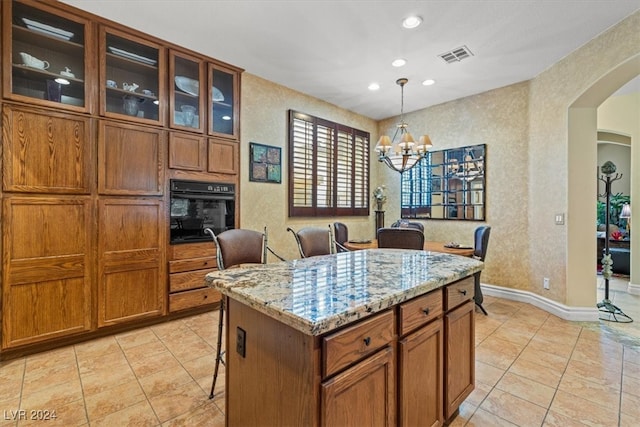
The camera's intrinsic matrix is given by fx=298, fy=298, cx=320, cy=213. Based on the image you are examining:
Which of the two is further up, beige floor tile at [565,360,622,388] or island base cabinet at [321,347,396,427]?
island base cabinet at [321,347,396,427]

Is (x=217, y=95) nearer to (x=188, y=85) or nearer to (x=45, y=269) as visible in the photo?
(x=188, y=85)

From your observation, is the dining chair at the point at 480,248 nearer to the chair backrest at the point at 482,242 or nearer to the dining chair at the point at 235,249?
the chair backrest at the point at 482,242

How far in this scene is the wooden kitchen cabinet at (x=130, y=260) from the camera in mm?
2775

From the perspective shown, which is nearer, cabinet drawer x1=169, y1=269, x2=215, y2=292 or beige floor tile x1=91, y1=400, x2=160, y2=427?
beige floor tile x1=91, y1=400, x2=160, y2=427

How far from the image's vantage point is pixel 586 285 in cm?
332

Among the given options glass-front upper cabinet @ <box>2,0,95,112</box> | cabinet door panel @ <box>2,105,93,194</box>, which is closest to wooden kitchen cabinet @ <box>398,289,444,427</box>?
cabinet door panel @ <box>2,105,93,194</box>

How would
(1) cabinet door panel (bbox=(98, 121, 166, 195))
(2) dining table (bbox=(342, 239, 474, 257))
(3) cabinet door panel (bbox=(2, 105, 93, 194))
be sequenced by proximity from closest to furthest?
1. (3) cabinet door panel (bbox=(2, 105, 93, 194))
2. (1) cabinet door panel (bbox=(98, 121, 166, 195))
3. (2) dining table (bbox=(342, 239, 474, 257))

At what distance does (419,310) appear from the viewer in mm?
1365

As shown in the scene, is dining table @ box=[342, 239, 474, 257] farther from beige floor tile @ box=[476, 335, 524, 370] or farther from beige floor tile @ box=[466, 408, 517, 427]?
beige floor tile @ box=[466, 408, 517, 427]

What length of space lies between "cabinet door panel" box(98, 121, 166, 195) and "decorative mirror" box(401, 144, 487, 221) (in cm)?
387

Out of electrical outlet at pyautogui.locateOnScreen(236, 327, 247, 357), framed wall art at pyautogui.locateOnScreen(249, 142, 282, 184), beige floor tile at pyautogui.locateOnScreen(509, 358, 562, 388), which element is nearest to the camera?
electrical outlet at pyautogui.locateOnScreen(236, 327, 247, 357)

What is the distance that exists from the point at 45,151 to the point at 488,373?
3.96 m

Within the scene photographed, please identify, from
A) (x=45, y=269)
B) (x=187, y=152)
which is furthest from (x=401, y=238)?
(x=45, y=269)

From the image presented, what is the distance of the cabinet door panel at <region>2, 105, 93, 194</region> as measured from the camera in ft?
7.68
